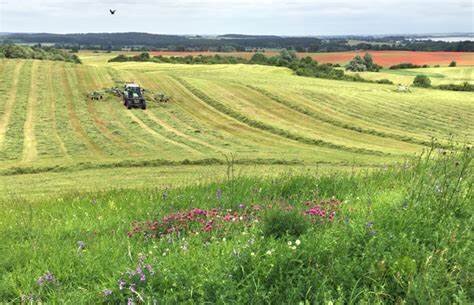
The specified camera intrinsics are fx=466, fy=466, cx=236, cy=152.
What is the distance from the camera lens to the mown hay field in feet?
67.3

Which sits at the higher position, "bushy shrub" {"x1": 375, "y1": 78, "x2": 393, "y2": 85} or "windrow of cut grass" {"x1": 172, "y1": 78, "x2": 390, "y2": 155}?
"bushy shrub" {"x1": 375, "y1": 78, "x2": 393, "y2": 85}

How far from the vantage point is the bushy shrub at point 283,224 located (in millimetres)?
4258

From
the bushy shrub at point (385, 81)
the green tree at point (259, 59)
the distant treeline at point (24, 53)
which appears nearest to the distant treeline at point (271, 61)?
the green tree at point (259, 59)

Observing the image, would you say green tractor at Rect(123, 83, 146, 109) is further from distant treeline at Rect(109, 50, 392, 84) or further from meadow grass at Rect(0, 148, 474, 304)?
distant treeline at Rect(109, 50, 392, 84)

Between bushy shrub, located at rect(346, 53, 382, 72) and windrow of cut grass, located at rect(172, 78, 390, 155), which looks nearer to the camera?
windrow of cut grass, located at rect(172, 78, 390, 155)

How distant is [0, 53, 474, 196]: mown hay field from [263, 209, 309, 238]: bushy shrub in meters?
9.01

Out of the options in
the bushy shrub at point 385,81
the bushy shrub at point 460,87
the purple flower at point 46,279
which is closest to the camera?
the purple flower at point 46,279

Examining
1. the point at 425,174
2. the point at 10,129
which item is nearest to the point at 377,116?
the point at 10,129

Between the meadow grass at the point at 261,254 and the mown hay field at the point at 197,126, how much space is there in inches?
318

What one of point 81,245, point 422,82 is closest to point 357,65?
point 422,82

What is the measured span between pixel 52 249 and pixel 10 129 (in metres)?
26.3

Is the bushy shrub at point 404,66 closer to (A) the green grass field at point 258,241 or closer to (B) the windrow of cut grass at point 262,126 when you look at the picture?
(B) the windrow of cut grass at point 262,126

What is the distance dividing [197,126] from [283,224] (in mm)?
27836

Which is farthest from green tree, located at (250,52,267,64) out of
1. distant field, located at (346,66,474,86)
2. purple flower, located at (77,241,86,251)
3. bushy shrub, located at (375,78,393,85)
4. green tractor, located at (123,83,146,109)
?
purple flower, located at (77,241,86,251)
